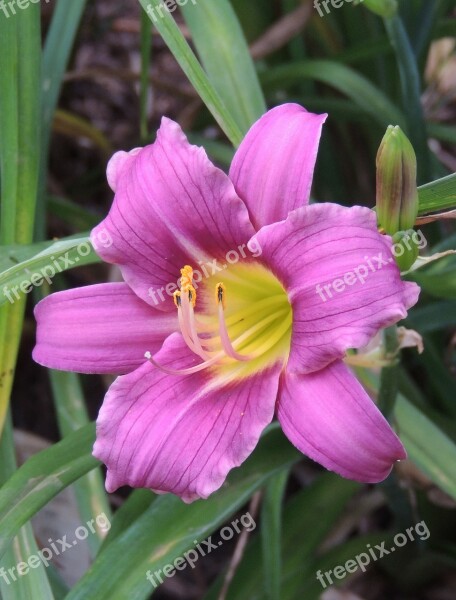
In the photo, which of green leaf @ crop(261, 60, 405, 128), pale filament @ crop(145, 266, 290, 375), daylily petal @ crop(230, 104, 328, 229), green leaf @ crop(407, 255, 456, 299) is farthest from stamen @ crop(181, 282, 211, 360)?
green leaf @ crop(261, 60, 405, 128)

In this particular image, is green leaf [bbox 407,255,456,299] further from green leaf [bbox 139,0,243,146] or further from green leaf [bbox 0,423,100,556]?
green leaf [bbox 0,423,100,556]

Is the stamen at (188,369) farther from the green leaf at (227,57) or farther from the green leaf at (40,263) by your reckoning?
the green leaf at (227,57)

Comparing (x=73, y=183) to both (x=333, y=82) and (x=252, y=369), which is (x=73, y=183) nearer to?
(x=333, y=82)

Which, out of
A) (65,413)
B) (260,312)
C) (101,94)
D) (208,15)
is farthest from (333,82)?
(101,94)

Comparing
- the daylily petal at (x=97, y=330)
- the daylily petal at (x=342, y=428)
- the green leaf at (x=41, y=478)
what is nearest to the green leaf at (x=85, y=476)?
the green leaf at (x=41, y=478)

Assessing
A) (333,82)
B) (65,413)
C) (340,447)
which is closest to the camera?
(340,447)
